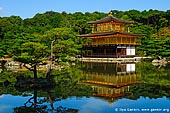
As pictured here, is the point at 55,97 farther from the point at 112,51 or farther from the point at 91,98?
the point at 112,51

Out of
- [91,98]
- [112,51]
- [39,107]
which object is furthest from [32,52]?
[112,51]

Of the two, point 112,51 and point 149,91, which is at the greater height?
point 112,51

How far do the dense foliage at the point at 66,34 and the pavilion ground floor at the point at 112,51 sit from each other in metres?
1.99

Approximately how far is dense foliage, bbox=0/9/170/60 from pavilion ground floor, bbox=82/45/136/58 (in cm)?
199

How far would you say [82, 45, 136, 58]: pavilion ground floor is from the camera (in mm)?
41781

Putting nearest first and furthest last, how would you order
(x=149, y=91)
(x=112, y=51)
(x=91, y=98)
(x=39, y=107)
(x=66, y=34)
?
(x=39, y=107)
(x=91, y=98)
(x=149, y=91)
(x=66, y=34)
(x=112, y=51)

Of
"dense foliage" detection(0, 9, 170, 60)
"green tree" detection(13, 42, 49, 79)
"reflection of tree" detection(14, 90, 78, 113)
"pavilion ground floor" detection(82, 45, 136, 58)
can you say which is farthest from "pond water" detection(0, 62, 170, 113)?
"pavilion ground floor" detection(82, 45, 136, 58)

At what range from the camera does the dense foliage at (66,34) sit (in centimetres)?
1836

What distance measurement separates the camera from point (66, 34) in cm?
1841

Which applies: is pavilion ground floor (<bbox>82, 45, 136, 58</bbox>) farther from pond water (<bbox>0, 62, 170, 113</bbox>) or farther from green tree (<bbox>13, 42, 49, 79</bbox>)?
green tree (<bbox>13, 42, 49, 79</bbox>)

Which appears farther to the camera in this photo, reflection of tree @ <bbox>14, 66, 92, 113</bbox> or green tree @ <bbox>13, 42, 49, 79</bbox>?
green tree @ <bbox>13, 42, 49, 79</bbox>

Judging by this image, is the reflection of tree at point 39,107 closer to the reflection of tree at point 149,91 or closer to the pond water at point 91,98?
the pond water at point 91,98

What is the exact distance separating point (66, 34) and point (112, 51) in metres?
24.6

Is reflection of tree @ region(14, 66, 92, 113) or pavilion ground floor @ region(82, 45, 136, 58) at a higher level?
pavilion ground floor @ region(82, 45, 136, 58)
